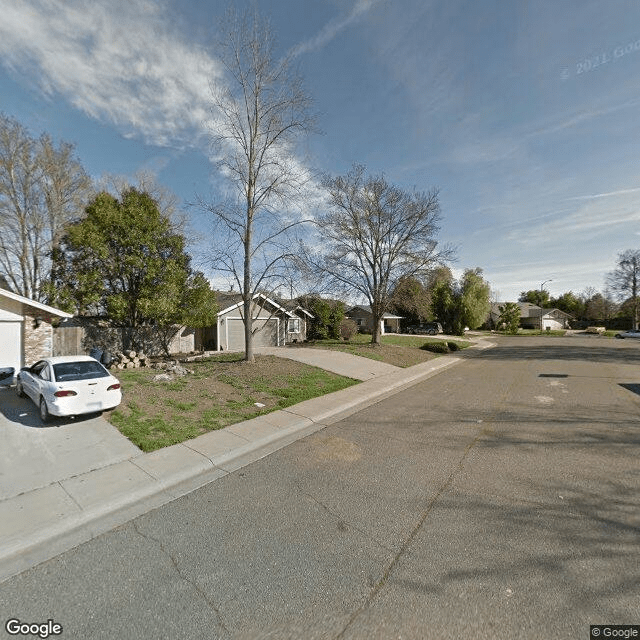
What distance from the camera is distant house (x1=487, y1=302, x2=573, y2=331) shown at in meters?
62.2

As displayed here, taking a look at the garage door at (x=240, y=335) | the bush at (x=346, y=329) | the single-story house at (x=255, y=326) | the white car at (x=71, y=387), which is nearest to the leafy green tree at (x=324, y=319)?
the bush at (x=346, y=329)

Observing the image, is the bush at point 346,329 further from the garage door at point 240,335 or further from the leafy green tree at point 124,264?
→ the leafy green tree at point 124,264

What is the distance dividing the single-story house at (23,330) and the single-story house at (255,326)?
9423 millimetres

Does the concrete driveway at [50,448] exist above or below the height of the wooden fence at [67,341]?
below

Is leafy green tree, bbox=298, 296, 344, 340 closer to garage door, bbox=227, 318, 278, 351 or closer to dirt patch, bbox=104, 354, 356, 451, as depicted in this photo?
garage door, bbox=227, 318, 278, 351

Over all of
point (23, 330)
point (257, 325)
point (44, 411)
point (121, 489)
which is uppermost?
point (257, 325)

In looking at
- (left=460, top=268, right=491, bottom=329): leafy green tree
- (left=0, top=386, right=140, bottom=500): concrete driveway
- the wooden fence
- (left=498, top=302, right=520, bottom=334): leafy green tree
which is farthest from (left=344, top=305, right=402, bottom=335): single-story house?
(left=0, top=386, right=140, bottom=500): concrete driveway

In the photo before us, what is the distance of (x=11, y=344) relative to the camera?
1069 cm

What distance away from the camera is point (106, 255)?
48.5 feet

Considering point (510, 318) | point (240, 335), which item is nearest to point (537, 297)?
point (510, 318)

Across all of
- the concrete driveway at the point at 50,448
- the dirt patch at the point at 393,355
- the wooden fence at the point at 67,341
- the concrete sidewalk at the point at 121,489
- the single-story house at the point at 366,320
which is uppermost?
the single-story house at the point at 366,320

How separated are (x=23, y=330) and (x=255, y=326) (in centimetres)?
1355

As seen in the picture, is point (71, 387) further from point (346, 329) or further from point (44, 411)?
point (346, 329)

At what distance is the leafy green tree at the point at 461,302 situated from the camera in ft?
139
